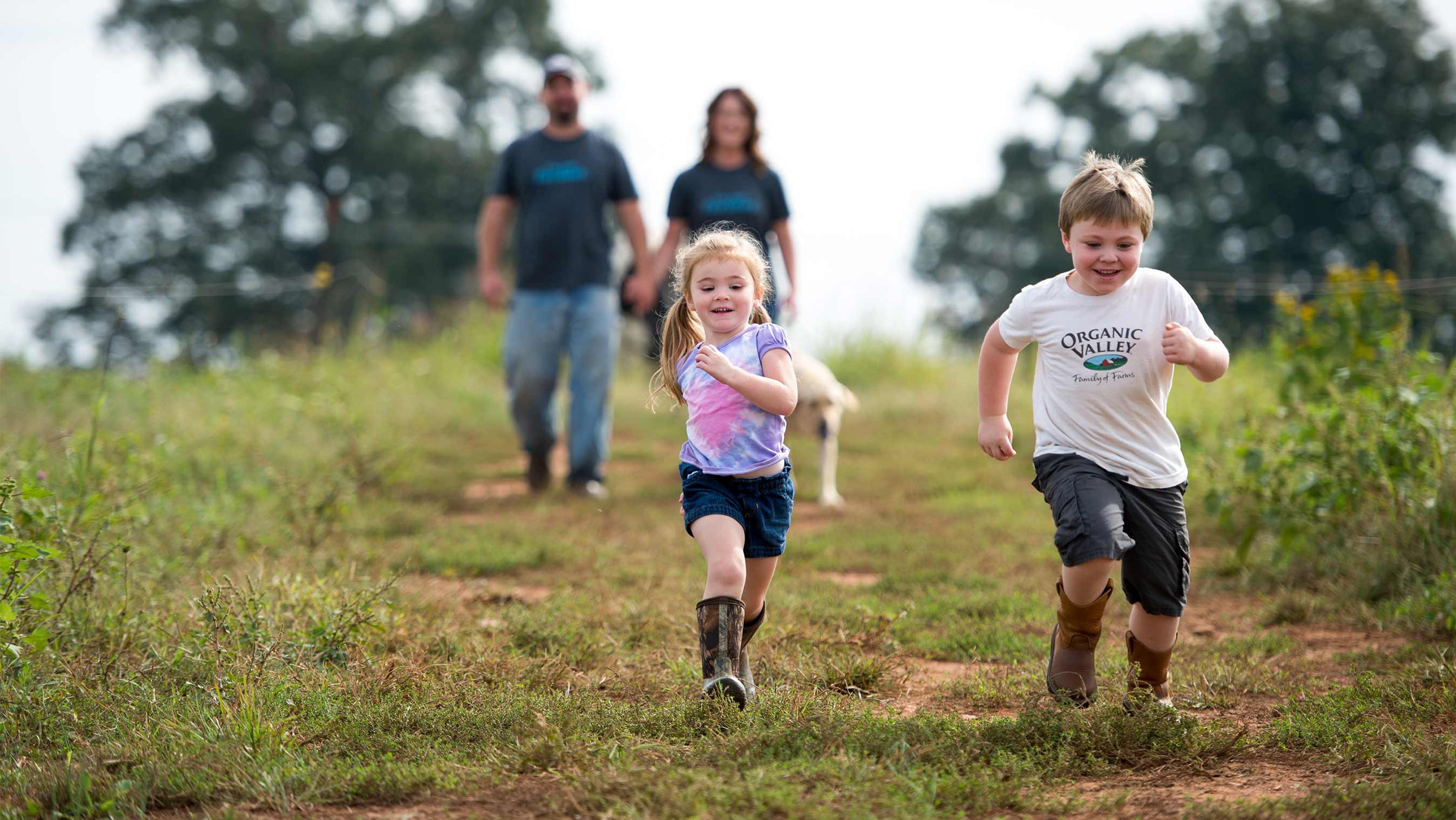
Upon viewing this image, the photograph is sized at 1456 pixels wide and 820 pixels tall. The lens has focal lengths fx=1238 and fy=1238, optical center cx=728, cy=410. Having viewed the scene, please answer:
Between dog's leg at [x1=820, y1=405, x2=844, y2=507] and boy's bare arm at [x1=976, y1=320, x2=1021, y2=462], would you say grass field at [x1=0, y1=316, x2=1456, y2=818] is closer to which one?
dog's leg at [x1=820, y1=405, x2=844, y2=507]

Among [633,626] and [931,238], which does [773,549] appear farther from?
[931,238]

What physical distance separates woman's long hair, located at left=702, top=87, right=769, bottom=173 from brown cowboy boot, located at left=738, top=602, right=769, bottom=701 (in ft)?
11.6

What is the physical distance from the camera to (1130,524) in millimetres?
3174

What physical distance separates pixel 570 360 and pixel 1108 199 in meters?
4.31

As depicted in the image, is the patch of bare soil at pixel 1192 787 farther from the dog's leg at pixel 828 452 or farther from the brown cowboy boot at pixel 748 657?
the dog's leg at pixel 828 452

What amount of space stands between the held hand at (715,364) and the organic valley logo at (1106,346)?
894 mm

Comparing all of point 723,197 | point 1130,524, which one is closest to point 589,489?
point 723,197

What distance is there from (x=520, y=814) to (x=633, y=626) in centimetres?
162

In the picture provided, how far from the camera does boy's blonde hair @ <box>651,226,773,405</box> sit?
3.45 meters

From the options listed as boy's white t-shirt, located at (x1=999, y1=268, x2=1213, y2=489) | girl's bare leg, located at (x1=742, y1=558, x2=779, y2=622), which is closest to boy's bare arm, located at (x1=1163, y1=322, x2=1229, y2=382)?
boy's white t-shirt, located at (x1=999, y1=268, x2=1213, y2=489)

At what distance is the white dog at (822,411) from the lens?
7012 millimetres

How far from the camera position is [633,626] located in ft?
13.6

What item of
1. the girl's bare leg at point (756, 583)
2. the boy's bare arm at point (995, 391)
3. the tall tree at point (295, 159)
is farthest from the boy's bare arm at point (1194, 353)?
the tall tree at point (295, 159)

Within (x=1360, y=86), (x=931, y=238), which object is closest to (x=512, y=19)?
(x=931, y=238)
